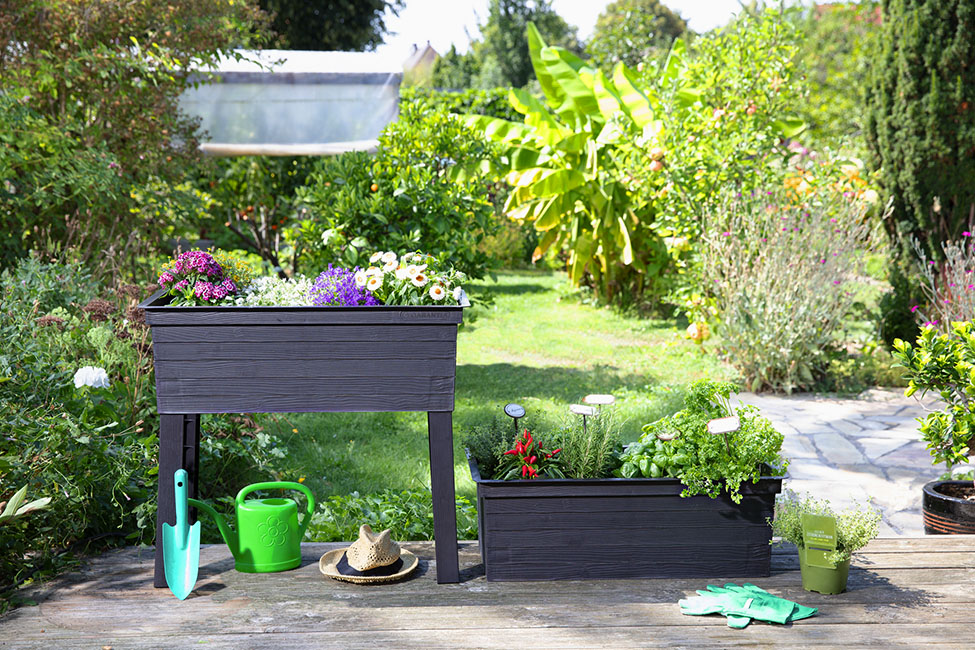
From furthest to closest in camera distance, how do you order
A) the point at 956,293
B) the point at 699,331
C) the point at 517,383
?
the point at 699,331 < the point at 517,383 < the point at 956,293

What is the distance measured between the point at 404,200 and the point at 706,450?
348 cm

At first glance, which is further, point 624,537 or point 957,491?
point 957,491

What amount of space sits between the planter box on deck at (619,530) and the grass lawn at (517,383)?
0.43m

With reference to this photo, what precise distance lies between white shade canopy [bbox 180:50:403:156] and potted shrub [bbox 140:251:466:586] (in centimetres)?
577

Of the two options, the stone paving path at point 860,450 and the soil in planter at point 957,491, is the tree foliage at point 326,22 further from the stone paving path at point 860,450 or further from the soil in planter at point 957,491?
the soil in planter at point 957,491

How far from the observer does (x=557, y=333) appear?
8.01 meters

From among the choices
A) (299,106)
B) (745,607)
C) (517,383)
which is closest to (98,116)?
(299,106)

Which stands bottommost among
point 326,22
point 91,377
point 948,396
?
point 948,396

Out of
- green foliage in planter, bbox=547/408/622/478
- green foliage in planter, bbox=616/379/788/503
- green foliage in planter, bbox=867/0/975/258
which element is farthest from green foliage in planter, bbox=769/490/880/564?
green foliage in planter, bbox=867/0/975/258

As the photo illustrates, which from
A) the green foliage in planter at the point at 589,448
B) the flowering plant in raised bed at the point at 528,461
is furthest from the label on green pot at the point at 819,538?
the flowering plant in raised bed at the point at 528,461

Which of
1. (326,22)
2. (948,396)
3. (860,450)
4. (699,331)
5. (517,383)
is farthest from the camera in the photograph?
(326,22)

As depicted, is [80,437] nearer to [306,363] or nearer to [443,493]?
[306,363]

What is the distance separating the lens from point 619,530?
262 cm

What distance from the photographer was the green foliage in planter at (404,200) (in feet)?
18.1
